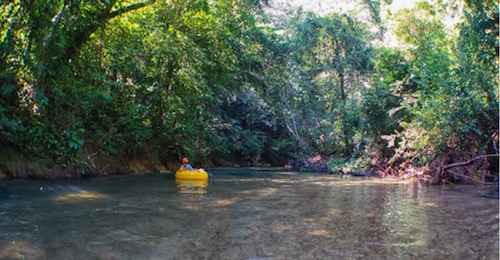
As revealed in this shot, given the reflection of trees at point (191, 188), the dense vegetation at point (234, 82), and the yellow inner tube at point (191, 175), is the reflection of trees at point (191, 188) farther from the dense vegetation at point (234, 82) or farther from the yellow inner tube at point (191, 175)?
the dense vegetation at point (234, 82)

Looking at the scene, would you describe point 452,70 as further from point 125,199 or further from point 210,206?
point 125,199

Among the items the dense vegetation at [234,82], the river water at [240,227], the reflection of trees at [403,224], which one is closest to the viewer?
the river water at [240,227]

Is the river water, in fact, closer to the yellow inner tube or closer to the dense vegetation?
the dense vegetation

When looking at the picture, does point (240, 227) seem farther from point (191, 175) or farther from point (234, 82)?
point (234, 82)

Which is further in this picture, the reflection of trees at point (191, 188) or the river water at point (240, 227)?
the reflection of trees at point (191, 188)

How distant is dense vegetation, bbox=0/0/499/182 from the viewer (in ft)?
31.6

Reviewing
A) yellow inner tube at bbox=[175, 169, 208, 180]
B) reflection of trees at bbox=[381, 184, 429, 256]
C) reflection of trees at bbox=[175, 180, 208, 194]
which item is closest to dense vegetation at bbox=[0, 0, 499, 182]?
yellow inner tube at bbox=[175, 169, 208, 180]

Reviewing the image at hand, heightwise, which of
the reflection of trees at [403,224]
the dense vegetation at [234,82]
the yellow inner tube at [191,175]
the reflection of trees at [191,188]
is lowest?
the reflection of trees at [191,188]

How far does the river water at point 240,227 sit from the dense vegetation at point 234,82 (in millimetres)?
2260

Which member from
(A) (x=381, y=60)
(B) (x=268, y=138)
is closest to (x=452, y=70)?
(A) (x=381, y=60)

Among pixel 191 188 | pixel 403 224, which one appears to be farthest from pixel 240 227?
pixel 191 188

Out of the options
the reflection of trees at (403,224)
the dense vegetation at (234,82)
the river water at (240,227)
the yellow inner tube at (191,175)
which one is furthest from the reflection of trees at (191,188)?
the reflection of trees at (403,224)

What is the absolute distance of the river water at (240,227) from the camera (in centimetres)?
397

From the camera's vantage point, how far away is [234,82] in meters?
22.3
